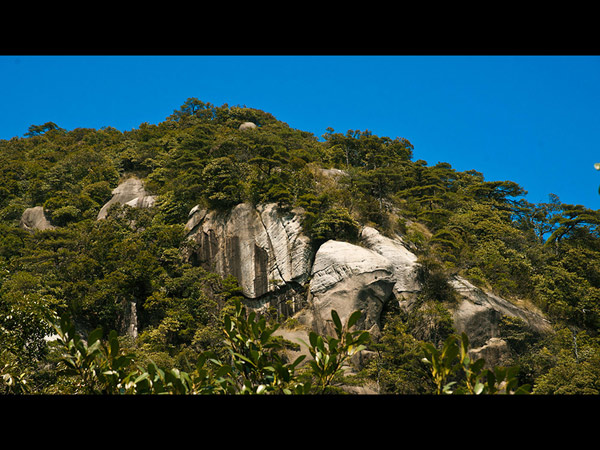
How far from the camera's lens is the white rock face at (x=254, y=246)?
60.9ft

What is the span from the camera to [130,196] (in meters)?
24.5

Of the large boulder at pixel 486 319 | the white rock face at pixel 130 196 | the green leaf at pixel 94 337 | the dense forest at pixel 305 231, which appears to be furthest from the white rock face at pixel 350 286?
the green leaf at pixel 94 337

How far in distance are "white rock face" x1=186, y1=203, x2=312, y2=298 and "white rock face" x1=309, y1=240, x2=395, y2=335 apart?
4.30 feet

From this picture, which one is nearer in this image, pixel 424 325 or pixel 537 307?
pixel 424 325

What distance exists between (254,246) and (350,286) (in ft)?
16.5

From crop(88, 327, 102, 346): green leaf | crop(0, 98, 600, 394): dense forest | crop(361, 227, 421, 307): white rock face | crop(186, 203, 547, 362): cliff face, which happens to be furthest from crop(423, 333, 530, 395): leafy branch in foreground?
crop(361, 227, 421, 307): white rock face

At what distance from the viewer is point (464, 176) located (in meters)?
29.5

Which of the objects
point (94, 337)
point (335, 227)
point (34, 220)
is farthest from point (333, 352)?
point (34, 220)

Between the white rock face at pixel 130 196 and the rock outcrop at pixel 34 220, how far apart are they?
2847 millimetres

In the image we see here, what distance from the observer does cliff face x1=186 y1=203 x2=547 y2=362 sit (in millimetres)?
16453

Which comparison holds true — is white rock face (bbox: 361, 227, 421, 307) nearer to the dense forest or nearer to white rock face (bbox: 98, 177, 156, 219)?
the dense forest
